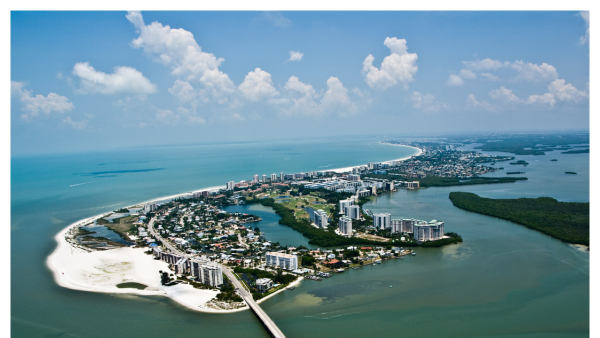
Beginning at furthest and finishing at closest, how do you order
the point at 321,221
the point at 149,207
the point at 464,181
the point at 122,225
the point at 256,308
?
the point at 464,181 < the point at 149,207 < the point at 122,225 < the point at 321,221 < the point at 256,308

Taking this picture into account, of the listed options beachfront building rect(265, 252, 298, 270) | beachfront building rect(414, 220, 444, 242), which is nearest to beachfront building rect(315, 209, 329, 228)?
beachfront building rect(414, 220, 444, 242)

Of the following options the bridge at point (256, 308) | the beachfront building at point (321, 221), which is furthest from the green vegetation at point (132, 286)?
the beachfront building at point (321, 221)

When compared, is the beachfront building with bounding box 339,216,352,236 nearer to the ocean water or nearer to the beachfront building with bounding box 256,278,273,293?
the ocean water

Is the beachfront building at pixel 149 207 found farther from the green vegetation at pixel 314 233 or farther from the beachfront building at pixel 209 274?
the beachfront building at pixel 209 274

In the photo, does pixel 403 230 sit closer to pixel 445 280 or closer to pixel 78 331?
pixel 445 280

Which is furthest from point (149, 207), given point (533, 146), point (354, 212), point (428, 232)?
point (533, 146)

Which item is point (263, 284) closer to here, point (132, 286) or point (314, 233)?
point (132, 286)

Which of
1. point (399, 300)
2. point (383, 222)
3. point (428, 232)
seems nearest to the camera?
point (399, 300)
